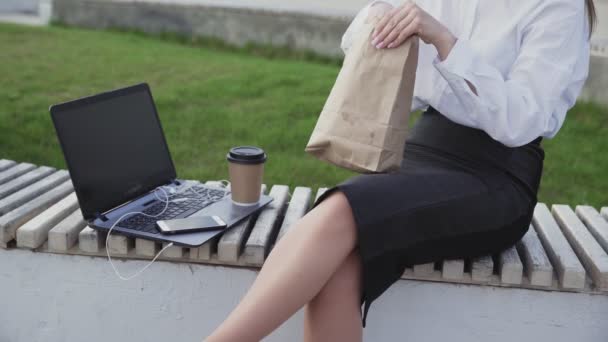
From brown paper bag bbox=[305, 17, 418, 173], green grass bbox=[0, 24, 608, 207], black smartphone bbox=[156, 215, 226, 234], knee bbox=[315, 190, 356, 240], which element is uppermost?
brown paper bag bbox=[305, 17, 418, 173]

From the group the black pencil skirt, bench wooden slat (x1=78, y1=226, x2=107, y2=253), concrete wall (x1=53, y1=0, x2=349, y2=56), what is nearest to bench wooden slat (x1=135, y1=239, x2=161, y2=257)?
bench wooden slat (x1=78, y1=226, x2=107, y2=253)

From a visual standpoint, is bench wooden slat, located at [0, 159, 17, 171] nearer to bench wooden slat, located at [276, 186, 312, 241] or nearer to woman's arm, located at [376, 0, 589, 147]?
bench wooden slat, located at [276, 186, 312, 241]

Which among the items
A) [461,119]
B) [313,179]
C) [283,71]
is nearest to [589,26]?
[461,119]

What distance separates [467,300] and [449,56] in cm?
72

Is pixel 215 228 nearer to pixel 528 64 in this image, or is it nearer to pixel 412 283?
pixel 412 283

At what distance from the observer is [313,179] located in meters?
4.01

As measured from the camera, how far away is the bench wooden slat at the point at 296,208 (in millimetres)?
2480

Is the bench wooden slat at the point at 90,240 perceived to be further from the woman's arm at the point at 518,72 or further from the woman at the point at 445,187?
the woman's arm at the point at 518,72

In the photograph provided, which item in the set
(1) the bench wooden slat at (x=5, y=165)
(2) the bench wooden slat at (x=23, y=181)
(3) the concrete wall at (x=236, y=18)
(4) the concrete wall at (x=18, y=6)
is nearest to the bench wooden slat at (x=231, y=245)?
(2) the bench wooden slat at (x=23, y=181)

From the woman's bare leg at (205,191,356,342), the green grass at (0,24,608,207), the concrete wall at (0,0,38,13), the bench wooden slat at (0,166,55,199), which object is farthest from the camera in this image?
the concrete wall at (0,0,38,13)

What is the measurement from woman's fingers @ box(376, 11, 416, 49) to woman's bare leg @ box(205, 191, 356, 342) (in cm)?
44

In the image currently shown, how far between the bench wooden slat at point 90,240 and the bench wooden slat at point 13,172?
67cm

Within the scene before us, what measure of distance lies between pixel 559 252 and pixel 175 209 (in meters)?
1.17

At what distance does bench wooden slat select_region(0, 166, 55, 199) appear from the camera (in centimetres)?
272
